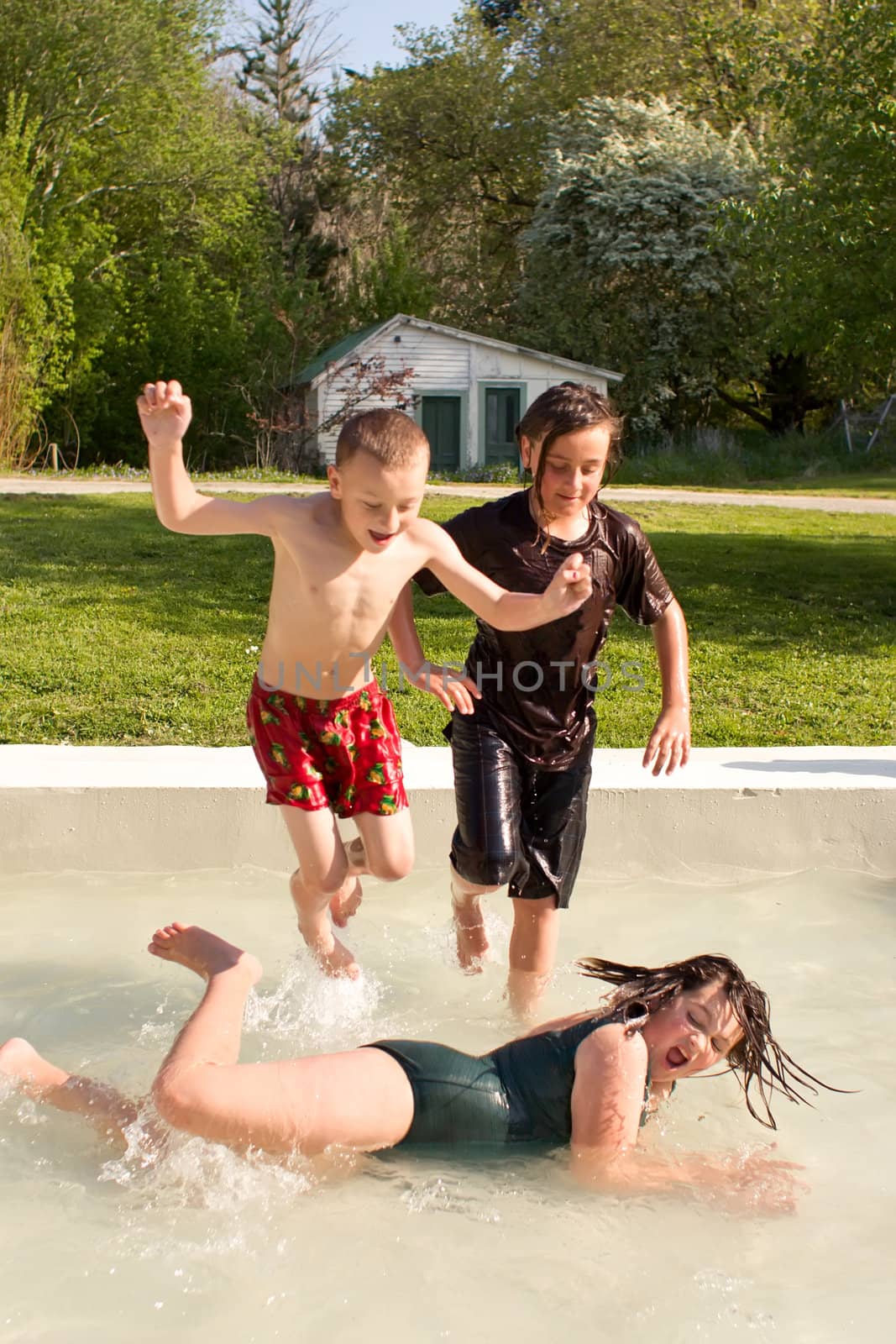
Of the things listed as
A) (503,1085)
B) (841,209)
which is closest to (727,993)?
(503,1085)

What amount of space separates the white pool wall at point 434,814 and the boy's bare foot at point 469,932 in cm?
68

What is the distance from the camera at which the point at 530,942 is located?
3.73m

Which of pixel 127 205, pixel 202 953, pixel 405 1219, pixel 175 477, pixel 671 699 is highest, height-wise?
pixel 127 205

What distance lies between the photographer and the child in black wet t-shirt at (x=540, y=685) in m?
3.45

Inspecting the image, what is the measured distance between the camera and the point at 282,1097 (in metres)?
2.85

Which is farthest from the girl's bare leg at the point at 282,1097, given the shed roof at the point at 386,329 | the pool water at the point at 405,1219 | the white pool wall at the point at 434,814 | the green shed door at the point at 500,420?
the green shed door at the point at 500,420

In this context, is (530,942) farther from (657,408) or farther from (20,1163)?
(657,408)

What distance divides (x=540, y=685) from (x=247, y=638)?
14.0ft

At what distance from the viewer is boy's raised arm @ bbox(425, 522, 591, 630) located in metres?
3.20

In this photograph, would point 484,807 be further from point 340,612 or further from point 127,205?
point 127,205

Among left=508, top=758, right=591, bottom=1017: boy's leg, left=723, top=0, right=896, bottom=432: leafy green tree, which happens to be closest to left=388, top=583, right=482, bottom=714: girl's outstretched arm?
left=508, top=758, right=591, bottom=1017: boy's leg

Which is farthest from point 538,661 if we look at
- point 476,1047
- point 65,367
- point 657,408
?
point 657,408

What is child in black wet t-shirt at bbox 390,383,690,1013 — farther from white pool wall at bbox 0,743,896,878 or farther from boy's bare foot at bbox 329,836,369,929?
white pool wall at bbox 0,743,896,878

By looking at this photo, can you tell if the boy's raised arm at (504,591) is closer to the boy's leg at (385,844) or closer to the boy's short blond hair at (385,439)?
the boy's short blond hair at (385,439)
